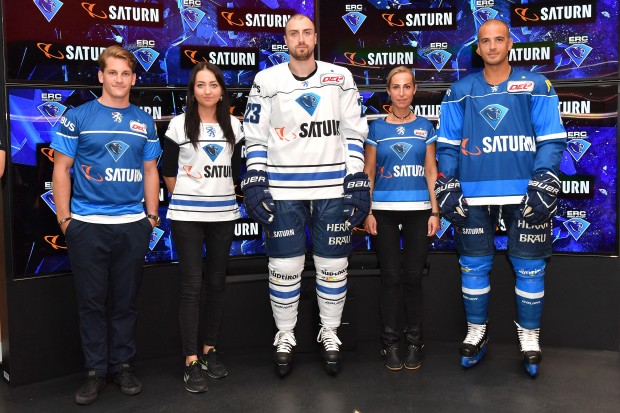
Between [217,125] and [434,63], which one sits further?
[434,63]

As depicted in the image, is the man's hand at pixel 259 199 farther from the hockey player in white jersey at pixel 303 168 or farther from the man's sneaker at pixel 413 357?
the man's sneaker at pixel 413 357

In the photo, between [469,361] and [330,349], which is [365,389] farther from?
[469,361]

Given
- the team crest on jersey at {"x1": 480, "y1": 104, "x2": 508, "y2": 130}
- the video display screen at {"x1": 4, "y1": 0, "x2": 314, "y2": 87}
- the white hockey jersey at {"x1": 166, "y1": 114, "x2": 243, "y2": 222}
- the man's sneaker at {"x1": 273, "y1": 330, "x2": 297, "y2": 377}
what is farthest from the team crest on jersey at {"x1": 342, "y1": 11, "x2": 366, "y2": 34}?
the man's sneaker at {"x1": 273, "y1": 330, "x2": 297, "y2": 377}

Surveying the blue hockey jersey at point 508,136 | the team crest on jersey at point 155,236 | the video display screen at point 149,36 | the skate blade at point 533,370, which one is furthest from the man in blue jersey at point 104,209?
the skate blade at point 533,370

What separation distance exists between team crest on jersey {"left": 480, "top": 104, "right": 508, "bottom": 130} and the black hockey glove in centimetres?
33

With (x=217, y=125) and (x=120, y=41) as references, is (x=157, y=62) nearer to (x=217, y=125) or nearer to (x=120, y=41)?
(x=120, y=41)

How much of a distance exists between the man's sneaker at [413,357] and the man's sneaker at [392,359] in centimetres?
4

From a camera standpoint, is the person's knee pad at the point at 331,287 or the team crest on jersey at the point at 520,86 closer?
the team crest on jersey at the point at 520,86

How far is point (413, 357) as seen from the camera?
3184 millimetres

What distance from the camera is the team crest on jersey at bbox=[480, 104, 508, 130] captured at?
9.92ft

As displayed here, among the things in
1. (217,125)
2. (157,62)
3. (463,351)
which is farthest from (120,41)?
(463,351)

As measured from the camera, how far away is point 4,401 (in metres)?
2.86

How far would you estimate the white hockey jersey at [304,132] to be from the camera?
3.01 meters

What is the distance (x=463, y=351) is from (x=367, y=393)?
1.97ft
